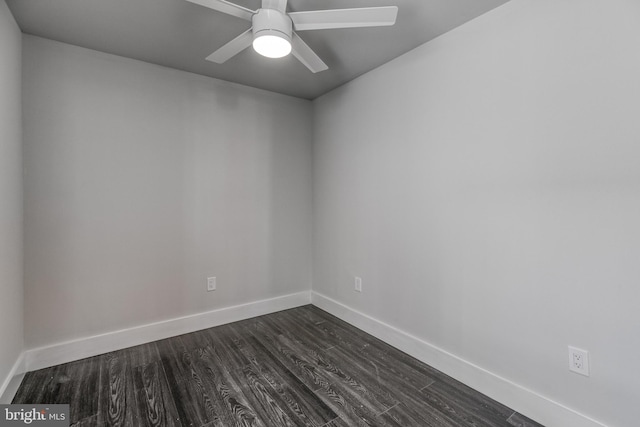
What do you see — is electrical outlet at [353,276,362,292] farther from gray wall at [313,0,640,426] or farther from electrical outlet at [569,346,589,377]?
electrical outlet at [569,346,589,377]

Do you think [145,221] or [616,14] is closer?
[616,14]

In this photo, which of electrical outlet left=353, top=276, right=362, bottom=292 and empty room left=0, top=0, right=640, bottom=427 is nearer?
empty room left=0, top=0, right=640, bottom=427

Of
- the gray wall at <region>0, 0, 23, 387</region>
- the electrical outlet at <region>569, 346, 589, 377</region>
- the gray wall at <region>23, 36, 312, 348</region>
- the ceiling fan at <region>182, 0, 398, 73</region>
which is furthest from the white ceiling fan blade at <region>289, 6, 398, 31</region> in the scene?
the electrical outlet at <region>569, 346, 589, 377</region>

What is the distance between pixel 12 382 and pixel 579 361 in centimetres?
324

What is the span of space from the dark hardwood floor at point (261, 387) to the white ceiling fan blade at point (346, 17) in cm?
209

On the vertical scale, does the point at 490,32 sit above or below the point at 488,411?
above

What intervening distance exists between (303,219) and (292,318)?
1072mm

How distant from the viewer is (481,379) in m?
1.88

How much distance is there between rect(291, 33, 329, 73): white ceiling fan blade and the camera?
1685 millimetres

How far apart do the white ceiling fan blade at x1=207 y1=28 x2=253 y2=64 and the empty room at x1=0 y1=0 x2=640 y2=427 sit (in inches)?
0.8

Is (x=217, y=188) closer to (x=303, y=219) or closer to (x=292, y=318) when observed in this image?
(x=303, y=219)

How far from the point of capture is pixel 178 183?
264cm

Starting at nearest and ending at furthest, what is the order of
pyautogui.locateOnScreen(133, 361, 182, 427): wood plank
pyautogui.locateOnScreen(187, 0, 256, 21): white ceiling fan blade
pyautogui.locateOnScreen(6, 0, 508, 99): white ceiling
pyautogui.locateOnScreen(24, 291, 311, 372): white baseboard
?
pyautogui.locateOnScreen(187, 0, 256, 21): white ceiling fan blade, pyautogui.locateOnScreen(133, 361, 182, 427): wood plank, pyautogui.locateOnScreen(6, 0, 508, 99): white ceiling, pyautogui.locateOnScreen(24, 291, 311, 372): white baseboard

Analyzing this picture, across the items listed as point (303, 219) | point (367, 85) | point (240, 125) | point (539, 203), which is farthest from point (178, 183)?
point (539, 203)
